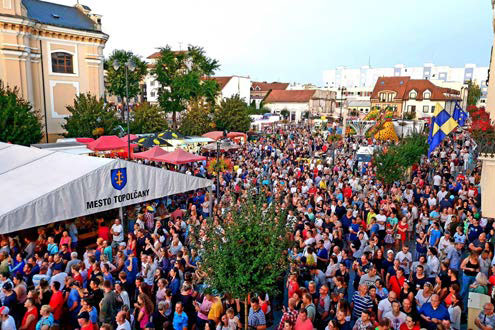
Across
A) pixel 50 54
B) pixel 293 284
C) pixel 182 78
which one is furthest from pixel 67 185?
pixel 182 78

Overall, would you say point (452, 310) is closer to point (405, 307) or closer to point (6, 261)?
point (405, 307)

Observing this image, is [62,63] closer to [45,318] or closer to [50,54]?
[50,54]

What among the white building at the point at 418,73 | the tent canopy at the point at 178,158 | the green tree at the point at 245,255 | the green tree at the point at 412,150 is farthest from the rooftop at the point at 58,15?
the white building at the point at 418,73

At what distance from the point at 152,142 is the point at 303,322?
17995mm

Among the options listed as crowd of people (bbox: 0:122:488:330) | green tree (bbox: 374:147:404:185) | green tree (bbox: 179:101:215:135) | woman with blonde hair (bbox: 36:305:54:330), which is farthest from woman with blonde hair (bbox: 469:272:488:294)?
green tree (bbox: 179:101:215:135)

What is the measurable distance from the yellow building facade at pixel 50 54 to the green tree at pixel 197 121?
7946 mm

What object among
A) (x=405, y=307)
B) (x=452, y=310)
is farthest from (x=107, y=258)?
(x=452, y=310)

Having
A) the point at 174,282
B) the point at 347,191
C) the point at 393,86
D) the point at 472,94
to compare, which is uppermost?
the point at 393,86

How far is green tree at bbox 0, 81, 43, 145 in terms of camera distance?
2147 cm

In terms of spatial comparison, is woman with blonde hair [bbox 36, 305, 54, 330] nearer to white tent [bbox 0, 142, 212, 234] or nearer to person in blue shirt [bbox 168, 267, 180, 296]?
person in blue shirt [bbox 168, 267, 180, 296]

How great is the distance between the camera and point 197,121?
35.2 metres

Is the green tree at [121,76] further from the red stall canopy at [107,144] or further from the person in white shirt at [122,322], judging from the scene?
the person in white shirt at [122,322]

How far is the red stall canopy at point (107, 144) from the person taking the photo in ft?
66.2

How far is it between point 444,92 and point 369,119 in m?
38.4
